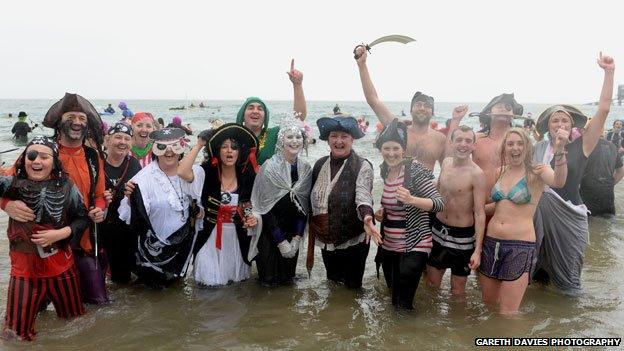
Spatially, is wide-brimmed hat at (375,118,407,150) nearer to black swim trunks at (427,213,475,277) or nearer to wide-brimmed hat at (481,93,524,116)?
black swim trunks at (427,213,475,277)

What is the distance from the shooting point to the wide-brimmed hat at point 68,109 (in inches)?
157

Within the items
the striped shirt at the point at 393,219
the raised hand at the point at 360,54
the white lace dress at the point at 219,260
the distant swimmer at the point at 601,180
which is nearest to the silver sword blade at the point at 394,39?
the raised hand at the point at 360,54

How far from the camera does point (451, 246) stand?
4305mm

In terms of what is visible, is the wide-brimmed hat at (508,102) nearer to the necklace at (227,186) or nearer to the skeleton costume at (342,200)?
the skeleton costume at (342,200)

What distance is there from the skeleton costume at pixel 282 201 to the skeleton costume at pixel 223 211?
14 centimetres

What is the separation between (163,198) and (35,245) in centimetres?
117

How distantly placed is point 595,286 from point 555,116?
2.12 m

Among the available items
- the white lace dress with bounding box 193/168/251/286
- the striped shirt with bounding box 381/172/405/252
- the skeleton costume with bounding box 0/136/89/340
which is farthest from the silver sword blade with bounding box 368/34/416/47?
the skeleton costume with bounding box 0/136/89/340

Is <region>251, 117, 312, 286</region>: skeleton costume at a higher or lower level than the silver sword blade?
lower

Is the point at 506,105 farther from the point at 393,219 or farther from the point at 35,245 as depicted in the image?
the point at 35,245

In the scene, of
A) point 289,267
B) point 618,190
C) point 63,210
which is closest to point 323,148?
point 618,190

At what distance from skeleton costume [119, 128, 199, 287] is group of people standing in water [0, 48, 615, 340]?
0.01m

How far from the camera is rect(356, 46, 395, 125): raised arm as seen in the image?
17.0ft

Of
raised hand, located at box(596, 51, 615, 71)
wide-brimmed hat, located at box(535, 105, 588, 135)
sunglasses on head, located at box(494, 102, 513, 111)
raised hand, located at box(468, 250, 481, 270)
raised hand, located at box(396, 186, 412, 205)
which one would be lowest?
raised hand, located at box(468, 250, 481, 270)
